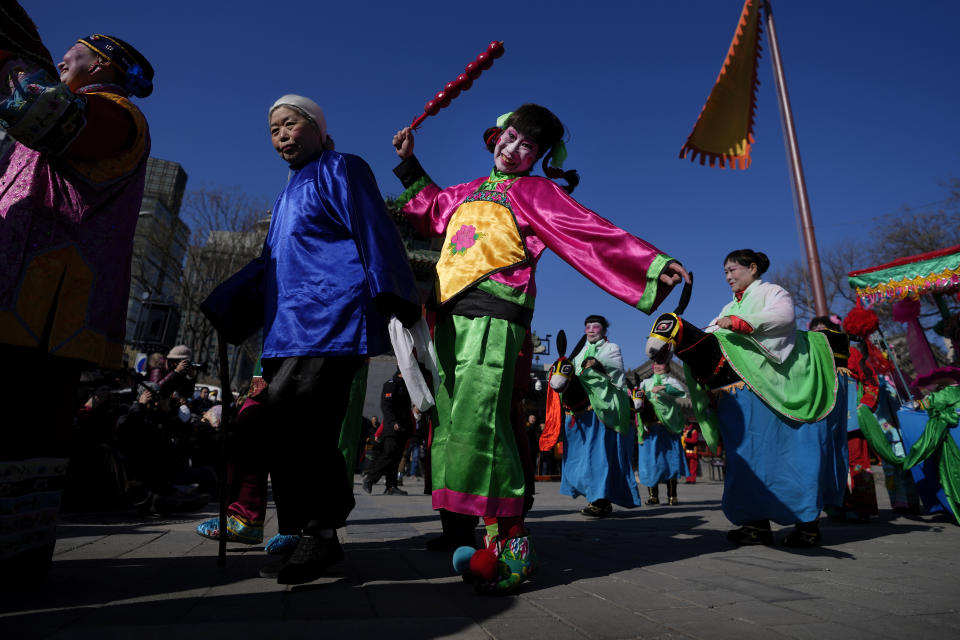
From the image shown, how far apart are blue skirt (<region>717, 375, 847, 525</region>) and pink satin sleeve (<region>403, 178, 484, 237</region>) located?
2.18 metres

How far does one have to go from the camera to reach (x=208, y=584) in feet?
6.78

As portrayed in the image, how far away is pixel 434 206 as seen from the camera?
320cm

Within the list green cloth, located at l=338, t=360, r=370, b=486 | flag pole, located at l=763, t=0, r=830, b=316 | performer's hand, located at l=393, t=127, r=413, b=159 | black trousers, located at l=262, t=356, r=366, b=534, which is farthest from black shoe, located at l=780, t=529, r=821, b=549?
flag pole, located at l=763, t=0, r=830, b=316

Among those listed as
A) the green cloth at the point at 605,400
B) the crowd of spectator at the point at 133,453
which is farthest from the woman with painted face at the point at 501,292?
the green cloth at the point at 605,400

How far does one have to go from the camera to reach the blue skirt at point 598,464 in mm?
5762

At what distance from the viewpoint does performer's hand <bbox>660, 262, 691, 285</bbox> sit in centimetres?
246

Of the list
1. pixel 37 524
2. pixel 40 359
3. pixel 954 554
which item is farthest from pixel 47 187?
pixel 954 554

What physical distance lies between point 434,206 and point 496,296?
84 cm

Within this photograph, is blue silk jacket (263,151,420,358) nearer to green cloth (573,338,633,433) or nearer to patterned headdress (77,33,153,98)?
patterned headdress (77,33,153,98)

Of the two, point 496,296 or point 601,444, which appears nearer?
point 496,296

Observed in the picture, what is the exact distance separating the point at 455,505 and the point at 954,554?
304 cm

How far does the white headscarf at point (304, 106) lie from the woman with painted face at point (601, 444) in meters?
3.92

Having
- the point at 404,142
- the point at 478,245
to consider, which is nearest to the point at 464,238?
the point at 478,245

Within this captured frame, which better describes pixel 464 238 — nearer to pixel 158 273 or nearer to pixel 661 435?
pixel 661 435
